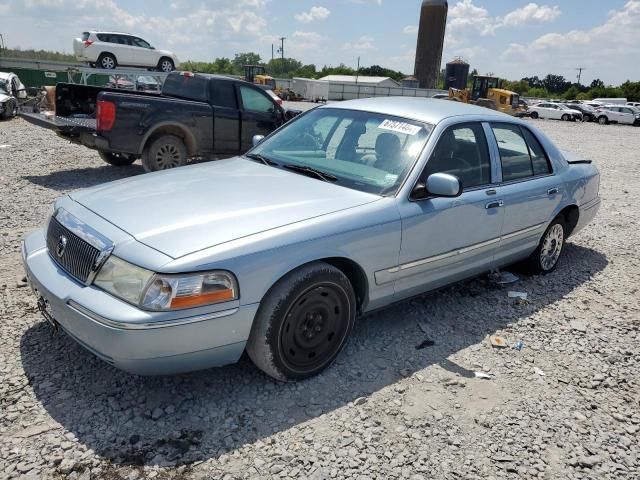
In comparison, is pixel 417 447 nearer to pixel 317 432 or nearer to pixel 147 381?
pixel 317 432

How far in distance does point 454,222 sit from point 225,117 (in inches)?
239

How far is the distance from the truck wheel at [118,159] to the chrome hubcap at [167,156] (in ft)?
4.76

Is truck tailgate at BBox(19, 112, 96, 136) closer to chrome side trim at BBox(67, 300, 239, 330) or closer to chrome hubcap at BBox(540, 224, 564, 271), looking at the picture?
chrome side trim at BBox(67, 300, 239, 330)

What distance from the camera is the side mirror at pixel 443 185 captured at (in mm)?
3383

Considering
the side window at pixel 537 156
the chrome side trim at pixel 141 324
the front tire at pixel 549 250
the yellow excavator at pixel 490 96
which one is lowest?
the front tire at pixel 549 250

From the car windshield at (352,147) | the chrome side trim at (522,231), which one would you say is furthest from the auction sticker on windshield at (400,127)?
the chrome side trim at (522,231)

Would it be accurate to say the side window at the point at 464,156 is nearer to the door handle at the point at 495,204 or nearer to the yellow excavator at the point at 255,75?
the door handle at the point at 495,204

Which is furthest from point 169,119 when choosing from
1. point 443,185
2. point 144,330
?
point 144,330

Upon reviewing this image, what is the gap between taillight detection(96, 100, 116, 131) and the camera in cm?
777

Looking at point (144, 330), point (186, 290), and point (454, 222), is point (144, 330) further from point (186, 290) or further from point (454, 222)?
point (454, 222)

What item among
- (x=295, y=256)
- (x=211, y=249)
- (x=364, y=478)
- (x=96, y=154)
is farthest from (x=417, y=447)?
(x=96, y=154)

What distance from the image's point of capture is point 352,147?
12.9 feet

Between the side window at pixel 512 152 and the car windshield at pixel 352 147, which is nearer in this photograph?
the car windshield at pixel 352 147

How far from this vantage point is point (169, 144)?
845 cm
